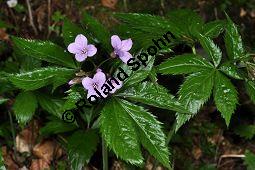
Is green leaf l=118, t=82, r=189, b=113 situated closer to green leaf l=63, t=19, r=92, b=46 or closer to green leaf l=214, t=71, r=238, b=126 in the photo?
green leaf l=214, t=71, r=238, b=126

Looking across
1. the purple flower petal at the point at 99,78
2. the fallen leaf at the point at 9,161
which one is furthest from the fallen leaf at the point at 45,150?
the purple flower petal at the point at 99,78

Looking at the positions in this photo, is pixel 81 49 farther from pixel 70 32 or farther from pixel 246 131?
pixel 246 131

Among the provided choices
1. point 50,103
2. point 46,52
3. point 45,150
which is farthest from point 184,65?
point 45,150

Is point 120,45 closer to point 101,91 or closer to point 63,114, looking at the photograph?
point 101,91

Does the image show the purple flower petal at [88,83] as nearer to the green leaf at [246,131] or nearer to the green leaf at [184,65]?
the green leaf at [184,65]

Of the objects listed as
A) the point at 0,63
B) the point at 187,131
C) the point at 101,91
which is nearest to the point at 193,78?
the point at 101,91
